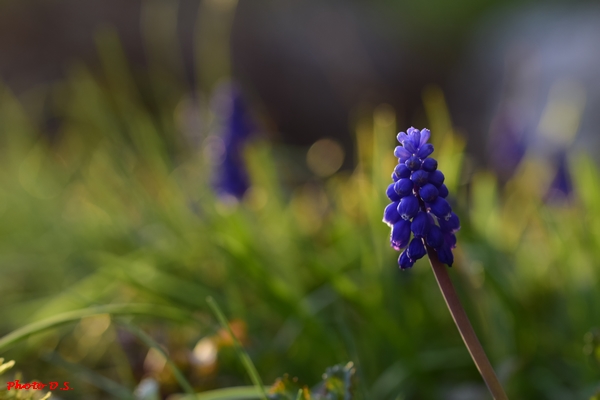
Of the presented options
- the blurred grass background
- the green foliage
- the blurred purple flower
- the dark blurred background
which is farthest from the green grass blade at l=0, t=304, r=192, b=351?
the dark blurred background

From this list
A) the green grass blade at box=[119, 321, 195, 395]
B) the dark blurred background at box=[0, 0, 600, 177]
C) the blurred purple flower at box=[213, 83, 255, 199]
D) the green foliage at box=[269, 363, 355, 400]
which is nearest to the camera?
the green foliage at box=[269, 363, 355, 400]

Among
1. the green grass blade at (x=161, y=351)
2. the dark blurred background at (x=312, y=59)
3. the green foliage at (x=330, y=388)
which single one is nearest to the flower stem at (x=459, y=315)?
the green foliage at (x=330, y=388)

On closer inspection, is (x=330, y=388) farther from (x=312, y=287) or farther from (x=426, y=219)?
(x=312, y=287)

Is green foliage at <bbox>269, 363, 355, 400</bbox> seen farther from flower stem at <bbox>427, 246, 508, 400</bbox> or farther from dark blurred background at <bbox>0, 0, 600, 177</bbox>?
dark blurred background at <bbox>0, 0, 600, 177</bbox>

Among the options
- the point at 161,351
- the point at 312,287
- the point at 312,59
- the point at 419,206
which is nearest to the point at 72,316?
the point at 161,351

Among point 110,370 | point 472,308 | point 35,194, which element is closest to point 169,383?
point 110,370
